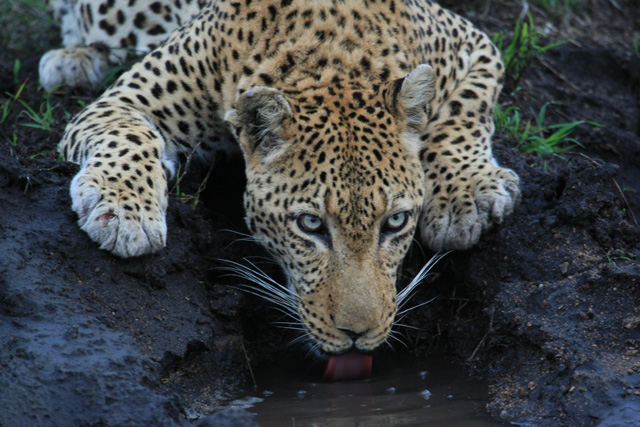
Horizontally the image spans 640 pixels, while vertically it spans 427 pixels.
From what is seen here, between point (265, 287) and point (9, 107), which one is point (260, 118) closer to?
point (265, 287)

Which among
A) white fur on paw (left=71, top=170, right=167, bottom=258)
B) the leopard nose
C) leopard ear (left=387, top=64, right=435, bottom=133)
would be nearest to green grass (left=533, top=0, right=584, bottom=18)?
leopard ear (left=387, top=64, right=435, bottom=133)

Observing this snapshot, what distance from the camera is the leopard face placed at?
5.20 metres

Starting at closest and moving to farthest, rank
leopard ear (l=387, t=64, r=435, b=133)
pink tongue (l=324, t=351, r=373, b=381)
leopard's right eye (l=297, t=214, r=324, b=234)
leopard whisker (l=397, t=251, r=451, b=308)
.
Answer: leopard's right eye (l=297, t=214, r=324, b=234), leopard ear (l=387, t=64, r=435, b=133), pink tongue (l=324, t=351, r=373, b=381), leopard whisker (l=397, t=251, r=451, b=308)

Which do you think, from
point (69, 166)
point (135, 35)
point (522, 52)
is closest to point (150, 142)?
point (69, 166)

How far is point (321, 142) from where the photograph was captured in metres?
5.39

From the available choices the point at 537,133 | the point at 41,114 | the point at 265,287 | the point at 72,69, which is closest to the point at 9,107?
the point at 41,114

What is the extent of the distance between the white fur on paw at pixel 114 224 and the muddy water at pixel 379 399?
1149mm

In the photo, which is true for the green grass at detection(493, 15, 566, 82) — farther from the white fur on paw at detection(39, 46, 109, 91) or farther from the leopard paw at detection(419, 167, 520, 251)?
the white fur on paw at detection(39, 46, 109, 91)

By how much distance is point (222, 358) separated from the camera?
226 inches

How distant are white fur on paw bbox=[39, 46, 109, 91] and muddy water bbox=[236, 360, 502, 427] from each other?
3.73m

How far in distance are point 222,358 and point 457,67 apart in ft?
10.4

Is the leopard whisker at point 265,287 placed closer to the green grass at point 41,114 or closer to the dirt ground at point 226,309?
the dirt ground at point 226,309

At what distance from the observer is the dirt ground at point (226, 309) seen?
4.36 metres

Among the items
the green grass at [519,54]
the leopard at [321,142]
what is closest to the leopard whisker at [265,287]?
the leopard at [321,142]
